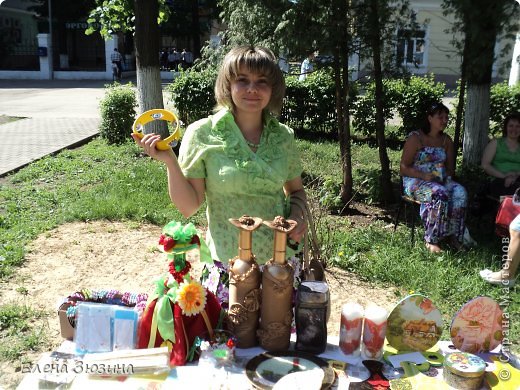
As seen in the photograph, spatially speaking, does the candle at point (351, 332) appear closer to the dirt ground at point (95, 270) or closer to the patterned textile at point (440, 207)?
the dirt ground at point (95, 270)

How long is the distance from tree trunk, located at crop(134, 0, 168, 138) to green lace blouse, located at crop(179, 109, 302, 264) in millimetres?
6219

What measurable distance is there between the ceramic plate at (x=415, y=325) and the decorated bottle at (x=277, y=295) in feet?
1.25

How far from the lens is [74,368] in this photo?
5.15 ft

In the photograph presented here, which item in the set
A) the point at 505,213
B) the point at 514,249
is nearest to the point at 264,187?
the point at 514,249

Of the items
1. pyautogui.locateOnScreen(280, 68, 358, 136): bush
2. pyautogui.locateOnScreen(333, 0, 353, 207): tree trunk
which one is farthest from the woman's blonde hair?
pyautogui.locateOnScreen(280, 68, 358, 136): bush

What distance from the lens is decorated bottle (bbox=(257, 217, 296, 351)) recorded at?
5.17 ft

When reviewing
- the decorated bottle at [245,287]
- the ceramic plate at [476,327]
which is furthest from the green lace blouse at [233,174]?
the ceramic plate at [476,327]

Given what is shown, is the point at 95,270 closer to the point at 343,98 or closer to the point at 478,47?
the point at 343,98

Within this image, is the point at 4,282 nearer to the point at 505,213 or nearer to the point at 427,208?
the point at 427,208

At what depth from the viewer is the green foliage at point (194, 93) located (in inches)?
371

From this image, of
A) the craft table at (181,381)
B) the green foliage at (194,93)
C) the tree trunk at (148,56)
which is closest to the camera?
the craft table at (181,381)

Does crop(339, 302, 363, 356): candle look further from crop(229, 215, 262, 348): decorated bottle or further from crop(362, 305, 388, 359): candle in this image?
crop(229, 215, 262, 348): decorated bottle

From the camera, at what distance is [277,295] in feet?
5.24

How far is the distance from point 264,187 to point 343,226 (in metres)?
3.60
